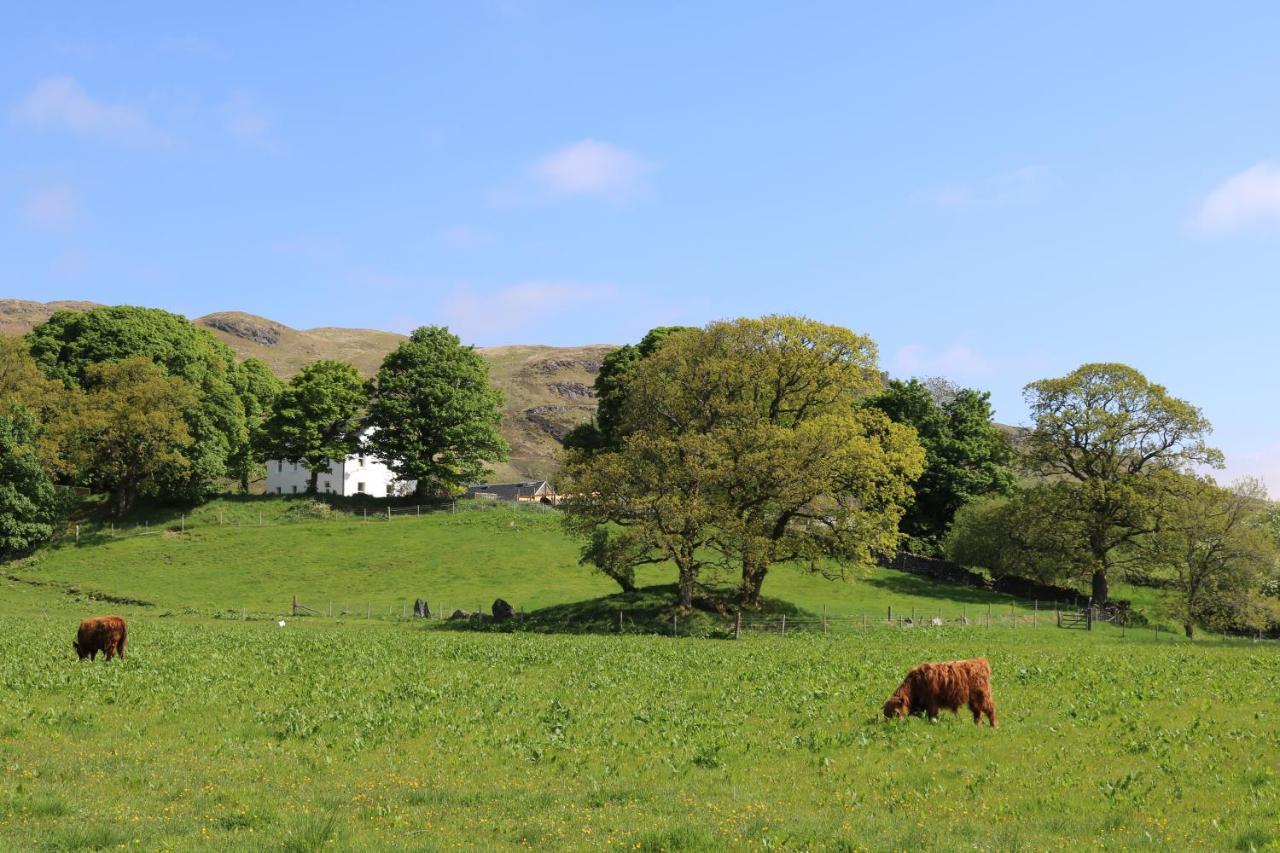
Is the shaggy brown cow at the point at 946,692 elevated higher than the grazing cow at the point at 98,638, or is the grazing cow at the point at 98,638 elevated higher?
the shaggy brown cow at the point at 946,692

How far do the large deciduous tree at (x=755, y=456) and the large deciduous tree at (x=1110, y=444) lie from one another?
20.1 meters

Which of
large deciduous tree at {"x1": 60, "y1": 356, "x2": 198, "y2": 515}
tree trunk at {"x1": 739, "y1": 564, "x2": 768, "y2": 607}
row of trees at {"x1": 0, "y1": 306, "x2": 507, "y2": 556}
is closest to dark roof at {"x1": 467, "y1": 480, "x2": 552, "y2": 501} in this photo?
row of trees at {"x1": 0, "y1": 306, "x2": 507, "y2": 556}

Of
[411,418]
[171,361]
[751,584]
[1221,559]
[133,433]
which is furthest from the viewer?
[171,361]

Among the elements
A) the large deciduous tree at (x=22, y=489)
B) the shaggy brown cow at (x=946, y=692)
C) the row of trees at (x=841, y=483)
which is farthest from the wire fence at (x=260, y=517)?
the shaggy brown cow at (x=946, y=692)

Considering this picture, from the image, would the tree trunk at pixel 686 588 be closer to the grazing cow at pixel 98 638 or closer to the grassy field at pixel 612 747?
the grassy field at pixel 612 747

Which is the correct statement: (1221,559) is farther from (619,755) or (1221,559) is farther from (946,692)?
(619,755)

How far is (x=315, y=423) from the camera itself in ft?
328

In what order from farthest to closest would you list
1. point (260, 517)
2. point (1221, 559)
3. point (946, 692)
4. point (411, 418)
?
point (411, 418)
point (260, 517)
point (1221, 559)
point (946, 692)

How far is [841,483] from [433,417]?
2142 inches

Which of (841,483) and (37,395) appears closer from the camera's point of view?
(841,483)

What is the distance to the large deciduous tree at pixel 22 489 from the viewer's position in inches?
3095

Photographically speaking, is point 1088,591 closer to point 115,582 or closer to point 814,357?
point 814,357

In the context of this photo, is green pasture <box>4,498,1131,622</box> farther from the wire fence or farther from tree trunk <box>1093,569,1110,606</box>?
tree trunk <box>1093,569,1110,606</box>

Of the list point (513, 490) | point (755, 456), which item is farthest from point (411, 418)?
point (755, 456)
